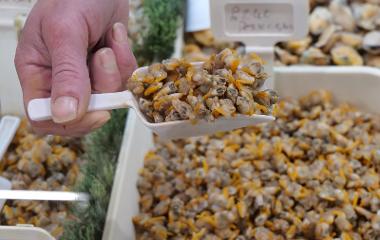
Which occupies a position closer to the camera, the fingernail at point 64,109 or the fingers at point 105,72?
the fingernail at point 64,109

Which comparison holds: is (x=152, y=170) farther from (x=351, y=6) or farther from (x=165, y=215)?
(x=351, y=6)

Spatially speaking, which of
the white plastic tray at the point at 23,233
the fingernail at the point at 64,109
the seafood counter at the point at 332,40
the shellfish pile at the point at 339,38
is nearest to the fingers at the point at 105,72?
the fingernail at the point at 64,109

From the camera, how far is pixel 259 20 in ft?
5.33

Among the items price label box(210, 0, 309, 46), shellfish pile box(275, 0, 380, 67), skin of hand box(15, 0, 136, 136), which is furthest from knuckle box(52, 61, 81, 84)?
shellfish pile box(275, 0, 380, 67)

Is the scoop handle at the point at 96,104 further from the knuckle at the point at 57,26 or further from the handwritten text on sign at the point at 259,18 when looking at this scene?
the handwritten text on sign at the point at 259,18

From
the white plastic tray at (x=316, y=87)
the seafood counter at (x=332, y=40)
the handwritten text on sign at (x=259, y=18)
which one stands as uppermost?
the handwritten text on sign at (x=259, y=18)

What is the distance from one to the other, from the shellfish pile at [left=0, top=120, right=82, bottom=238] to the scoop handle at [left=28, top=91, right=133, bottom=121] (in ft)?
0.56

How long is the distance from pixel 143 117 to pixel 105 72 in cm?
17

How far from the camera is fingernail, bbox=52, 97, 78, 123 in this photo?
98cm

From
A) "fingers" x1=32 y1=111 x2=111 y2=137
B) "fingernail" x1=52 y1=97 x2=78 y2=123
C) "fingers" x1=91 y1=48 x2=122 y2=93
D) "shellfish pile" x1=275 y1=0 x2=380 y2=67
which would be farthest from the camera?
"shellfish pile" x1=275 y1=0 x2=380 y2=67

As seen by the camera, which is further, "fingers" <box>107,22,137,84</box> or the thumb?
"fingers" <box>107,22,137,84</box>

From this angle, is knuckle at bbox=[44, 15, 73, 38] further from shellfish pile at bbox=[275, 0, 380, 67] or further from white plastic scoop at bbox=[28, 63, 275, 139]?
shellfish pile at bbox=[275, 0, 380, 67]

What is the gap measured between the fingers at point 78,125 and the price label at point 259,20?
58 cm

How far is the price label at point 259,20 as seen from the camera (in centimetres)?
159
